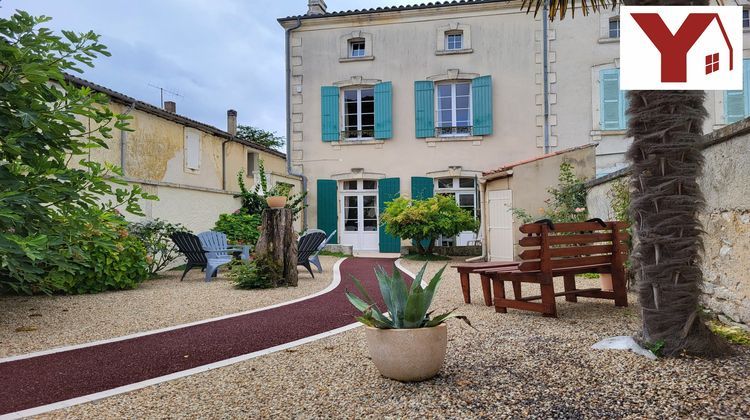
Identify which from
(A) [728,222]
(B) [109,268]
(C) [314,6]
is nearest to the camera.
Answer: (A) [728,222]

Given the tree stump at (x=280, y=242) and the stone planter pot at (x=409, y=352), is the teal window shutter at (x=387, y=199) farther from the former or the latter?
the stone planter pot at (x=409, y=352)

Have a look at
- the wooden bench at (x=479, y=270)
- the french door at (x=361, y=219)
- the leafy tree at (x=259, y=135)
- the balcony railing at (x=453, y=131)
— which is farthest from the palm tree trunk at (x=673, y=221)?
the leafy tree at (x=259, y=135)

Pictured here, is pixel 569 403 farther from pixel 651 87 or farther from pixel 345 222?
pixel 345 222

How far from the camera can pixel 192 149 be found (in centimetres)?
1577

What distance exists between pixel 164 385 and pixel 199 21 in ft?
20.5

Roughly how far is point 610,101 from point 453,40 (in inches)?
174

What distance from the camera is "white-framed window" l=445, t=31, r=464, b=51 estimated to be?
48.8ft

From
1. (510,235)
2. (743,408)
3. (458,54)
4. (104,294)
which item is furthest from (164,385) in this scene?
(458,54)

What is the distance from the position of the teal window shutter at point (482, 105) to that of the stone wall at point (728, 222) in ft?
33.0

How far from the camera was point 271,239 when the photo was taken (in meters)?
7.98

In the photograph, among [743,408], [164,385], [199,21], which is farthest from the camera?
[199,21]

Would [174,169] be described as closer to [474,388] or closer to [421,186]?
[421,186]

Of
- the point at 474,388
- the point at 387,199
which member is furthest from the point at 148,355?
the point at 387,199

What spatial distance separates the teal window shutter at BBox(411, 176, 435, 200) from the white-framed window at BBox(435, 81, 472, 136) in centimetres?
133
